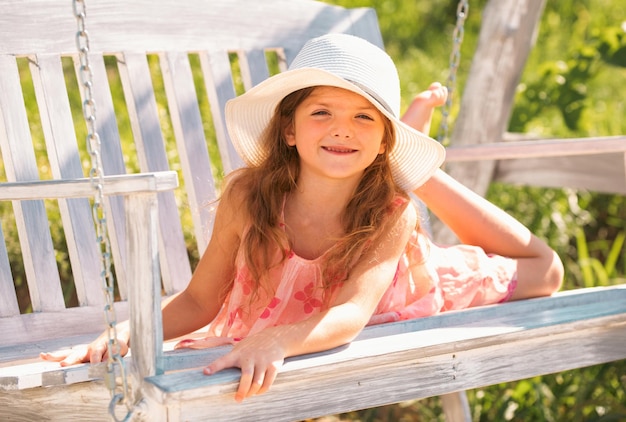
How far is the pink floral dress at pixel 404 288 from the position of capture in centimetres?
230

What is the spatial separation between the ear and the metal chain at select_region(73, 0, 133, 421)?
0.66 metres

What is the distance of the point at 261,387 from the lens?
5.84ft

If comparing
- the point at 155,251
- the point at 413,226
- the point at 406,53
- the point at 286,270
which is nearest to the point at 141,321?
the point at 155,251

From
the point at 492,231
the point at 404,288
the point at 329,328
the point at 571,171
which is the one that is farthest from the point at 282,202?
the point at 571,171

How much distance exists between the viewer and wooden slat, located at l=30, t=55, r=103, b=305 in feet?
8.46

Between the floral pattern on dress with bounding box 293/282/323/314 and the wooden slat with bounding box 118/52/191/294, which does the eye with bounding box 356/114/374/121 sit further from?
the wooden slat with bounding box 118/52/191/294

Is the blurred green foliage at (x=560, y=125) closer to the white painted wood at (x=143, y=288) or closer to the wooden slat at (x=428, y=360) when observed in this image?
A: the wooden slat at (x=428, y=360)

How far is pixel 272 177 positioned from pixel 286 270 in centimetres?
23

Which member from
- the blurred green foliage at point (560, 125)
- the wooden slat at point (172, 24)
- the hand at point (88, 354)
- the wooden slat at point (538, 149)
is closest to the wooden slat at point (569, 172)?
the blurred green foliage at point (560, 125)

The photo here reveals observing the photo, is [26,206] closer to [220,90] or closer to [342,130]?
[220,90]

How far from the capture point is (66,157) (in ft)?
8.50

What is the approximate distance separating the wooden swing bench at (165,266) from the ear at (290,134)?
1.33 ft

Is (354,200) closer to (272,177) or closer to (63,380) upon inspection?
(272,177)

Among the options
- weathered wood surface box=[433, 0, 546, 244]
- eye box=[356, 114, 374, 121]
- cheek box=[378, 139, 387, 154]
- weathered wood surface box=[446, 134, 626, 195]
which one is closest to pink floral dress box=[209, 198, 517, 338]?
cheek box=[378, 139, 387, 154]
